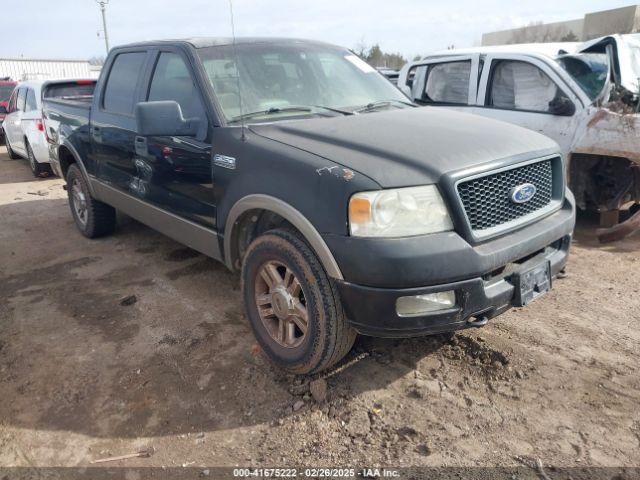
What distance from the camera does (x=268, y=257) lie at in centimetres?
282

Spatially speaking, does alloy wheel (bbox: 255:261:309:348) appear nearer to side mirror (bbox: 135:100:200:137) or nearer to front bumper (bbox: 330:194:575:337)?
front bumper (bbox: 330:194:575:337)

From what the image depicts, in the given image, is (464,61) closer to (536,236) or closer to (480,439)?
(536,236)

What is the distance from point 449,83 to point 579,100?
1717 millimetres

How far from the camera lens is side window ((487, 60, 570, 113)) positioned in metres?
5.49

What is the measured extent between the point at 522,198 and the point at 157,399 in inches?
89.1

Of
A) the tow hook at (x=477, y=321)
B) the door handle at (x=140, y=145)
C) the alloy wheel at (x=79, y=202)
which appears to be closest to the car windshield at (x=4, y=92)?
the alloy wheel at (x=79, y=202)

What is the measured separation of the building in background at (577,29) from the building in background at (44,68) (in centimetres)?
2926

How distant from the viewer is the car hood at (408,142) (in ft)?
8.11

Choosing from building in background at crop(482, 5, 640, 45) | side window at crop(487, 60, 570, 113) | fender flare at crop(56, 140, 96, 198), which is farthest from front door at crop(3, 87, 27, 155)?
building in background at crop(482, 5, 640, 45)

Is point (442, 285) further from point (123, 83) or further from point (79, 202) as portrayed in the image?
point (79, 202)

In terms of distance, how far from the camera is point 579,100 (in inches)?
204

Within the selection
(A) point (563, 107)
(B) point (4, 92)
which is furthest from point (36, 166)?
(A) point (563, 107)

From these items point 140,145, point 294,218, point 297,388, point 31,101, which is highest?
point 31,101

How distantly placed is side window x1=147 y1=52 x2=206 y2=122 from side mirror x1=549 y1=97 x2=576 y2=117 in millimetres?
3728
